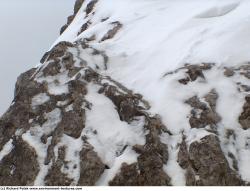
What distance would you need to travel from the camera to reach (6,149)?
45.0ft

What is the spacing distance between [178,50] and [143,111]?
150 inches

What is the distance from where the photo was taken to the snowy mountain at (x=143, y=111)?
11.9 metres

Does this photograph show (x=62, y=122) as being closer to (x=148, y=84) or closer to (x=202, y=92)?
(x=148, y=84)

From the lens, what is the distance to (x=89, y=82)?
49.7ft

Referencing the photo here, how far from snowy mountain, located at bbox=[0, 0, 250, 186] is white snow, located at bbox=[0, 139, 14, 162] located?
4 centimetres

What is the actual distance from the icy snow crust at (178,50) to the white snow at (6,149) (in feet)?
14.7

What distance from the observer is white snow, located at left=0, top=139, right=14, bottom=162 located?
1352cm

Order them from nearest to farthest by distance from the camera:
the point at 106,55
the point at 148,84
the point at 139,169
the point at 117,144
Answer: the point at 139,169
the point at 117,144
the point at 148,84
the point at 106,55

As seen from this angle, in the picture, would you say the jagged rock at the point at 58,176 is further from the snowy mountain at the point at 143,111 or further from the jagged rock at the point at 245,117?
the jagged rock at the point at 245,117

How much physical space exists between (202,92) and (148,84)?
2029 millimetres

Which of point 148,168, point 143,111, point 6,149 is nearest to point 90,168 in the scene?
point 148,168

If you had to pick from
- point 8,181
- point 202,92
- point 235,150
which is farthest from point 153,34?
point 8,181

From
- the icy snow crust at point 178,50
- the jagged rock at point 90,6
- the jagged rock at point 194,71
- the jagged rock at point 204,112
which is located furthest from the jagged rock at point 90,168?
the jagged rock at point 90,6

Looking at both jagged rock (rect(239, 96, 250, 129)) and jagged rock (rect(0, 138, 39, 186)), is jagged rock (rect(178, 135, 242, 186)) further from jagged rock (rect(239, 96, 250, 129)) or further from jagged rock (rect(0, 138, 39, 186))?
jagged rock (rect(0, 138, 39, 186))
